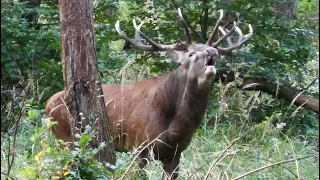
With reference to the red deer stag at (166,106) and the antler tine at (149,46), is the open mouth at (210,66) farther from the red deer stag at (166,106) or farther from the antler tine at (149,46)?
the antler tine at (149,46)

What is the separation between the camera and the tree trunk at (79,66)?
6367mm

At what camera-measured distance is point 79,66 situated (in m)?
6.36

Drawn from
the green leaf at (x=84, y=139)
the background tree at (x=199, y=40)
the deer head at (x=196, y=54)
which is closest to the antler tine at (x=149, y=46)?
the deer head at (x=196, y=54)

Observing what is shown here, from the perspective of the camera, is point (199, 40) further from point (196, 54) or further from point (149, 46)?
point (196, 54)

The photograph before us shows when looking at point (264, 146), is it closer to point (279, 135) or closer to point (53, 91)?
point (279, 135)

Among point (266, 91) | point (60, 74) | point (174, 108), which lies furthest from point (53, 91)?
point (266, 91)

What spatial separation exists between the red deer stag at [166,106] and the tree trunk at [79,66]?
1.02m

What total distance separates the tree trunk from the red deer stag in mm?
1019

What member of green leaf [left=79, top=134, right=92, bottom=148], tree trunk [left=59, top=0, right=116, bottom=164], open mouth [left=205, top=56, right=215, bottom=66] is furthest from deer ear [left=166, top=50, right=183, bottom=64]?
green leaf [left=79, top=134, right=92, bottom=148]

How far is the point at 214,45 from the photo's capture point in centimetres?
807

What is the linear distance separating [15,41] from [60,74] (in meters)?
0.80

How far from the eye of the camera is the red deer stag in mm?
7582

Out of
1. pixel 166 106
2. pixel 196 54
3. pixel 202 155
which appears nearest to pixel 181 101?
pixel 166 106

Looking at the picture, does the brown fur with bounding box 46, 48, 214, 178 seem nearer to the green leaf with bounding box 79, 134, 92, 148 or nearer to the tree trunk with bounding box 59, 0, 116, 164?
the tree trunk with bounding box 59, 0, 116, 164
